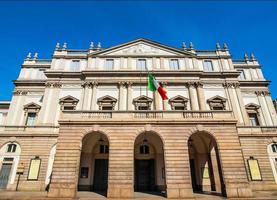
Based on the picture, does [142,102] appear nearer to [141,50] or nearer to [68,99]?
[141,50]

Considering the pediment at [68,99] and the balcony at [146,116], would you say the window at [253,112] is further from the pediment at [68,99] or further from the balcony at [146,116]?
the pediment at [68,99]

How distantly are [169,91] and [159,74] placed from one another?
8.64 feet

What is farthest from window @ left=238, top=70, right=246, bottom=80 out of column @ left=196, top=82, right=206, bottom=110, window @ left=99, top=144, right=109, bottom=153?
window @ left=99, top=144, right=109, bottom=153

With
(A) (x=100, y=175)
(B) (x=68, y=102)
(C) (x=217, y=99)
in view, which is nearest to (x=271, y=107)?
(C) (x=217, y=99)

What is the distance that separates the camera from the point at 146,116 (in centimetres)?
1653

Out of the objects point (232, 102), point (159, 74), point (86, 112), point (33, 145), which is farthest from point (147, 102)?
point (33, 145)

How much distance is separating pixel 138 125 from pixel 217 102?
43.1 feet

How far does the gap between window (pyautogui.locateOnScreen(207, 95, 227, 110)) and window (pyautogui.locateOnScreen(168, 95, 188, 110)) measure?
306 cm

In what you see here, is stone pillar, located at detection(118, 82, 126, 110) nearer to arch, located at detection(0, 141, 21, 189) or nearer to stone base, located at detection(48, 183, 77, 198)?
stone base, located at detection(48, 183, 77, 198)

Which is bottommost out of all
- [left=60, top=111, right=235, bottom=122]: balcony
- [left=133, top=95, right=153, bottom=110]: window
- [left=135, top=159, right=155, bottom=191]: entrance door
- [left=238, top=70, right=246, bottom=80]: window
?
[left=135, top=159, right=155, bottom=191]: entrance door

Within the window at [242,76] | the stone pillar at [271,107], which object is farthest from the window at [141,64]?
the stone pillar at [271,107]

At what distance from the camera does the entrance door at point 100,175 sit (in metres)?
19.7

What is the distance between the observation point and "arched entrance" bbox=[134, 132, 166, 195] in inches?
763

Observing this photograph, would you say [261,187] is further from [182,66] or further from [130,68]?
[130,68]
